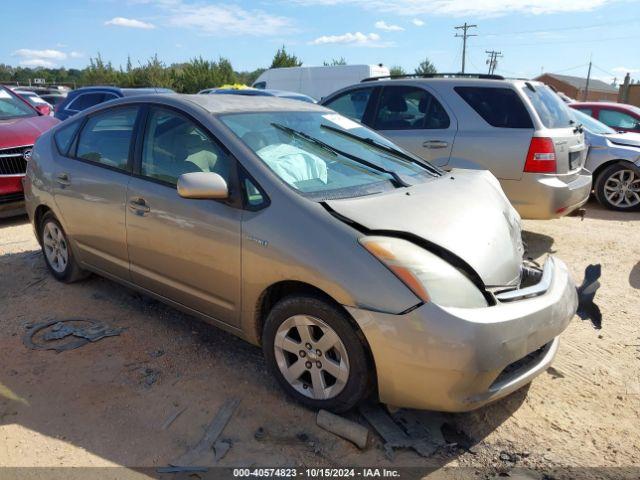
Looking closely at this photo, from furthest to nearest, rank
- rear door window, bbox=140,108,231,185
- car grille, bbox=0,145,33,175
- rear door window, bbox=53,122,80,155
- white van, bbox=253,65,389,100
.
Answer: white van, bbox=253,65,389,100 < car grille, bbox=0,145,33,175 < rear door window, bbox=53,122,80,155 < rear door window, bbox=140,108,231,185

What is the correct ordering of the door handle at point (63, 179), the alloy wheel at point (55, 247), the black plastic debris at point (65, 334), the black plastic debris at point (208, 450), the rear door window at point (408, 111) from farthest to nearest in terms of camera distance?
A: the rear door window at point (408, 111)
the alloy wheel at point (55, 247)
the door handle at point (63, 179)
the black plastic debris at point (65, 334)
the black plastic debris at point (208, 450)

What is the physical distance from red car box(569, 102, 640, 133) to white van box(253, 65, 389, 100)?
9.85m

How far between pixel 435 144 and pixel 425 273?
3.85m

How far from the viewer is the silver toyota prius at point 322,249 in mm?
2480

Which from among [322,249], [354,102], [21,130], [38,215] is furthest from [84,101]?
[322,249]

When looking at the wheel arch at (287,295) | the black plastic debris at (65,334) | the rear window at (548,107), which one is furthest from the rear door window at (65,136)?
the rear window at (548,107)

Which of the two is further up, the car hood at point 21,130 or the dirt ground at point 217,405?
the car hood at point 21,130

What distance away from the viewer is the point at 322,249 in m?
2.64

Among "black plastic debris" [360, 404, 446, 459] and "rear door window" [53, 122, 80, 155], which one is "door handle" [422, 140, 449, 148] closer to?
"rear door window" [53, 122, 80, 155]

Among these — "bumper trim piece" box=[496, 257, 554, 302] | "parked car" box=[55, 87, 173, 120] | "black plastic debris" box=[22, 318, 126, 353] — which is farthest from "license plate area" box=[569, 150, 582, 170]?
"parked car" box=[55, 87, 173, 120]

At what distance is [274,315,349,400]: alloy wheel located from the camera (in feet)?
8.87

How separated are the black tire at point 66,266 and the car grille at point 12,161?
7.79 ft

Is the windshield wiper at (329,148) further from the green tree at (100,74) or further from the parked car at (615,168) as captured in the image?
→ the green tree at (100,74)

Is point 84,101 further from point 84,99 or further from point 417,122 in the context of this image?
point 417,122
